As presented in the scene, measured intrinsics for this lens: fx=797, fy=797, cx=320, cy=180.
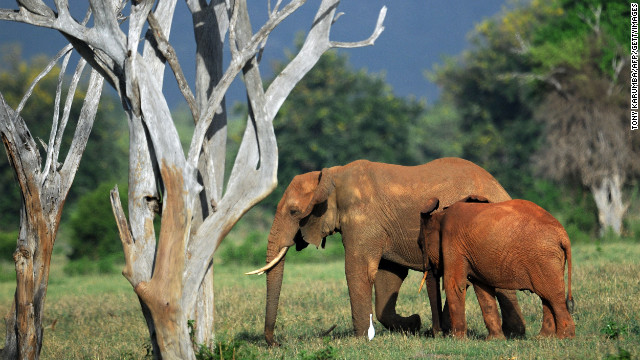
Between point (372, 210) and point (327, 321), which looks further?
point (327, 321)

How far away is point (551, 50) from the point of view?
99.7 ft

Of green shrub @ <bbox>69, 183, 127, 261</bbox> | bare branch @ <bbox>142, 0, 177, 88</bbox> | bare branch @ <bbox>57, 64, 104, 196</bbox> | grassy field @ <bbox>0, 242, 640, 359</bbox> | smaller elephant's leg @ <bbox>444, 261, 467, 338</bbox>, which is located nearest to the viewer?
bare branch @ <bbox>142, 0, 177, 88</bbox>

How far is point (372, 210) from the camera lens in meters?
11.5

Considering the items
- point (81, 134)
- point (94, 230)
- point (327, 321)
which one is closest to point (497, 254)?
point (327, 321)

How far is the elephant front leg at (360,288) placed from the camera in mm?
→ 11109

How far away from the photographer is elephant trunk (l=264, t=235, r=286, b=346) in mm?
10859

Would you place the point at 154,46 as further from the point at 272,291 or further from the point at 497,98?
the point at 497,98

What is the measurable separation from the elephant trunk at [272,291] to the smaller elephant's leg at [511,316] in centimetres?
309

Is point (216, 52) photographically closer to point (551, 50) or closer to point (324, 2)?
point (324, 2)

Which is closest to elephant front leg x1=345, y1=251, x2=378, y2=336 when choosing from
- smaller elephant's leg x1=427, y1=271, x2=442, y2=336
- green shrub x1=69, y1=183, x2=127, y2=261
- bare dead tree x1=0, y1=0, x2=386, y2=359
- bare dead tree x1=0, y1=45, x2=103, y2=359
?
smaller elephant's leg x1=427, y1=271, x2=442, y2=336

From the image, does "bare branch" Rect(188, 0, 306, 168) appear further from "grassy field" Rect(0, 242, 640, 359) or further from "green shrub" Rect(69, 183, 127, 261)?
"green shrub" Rect(69, 183, 127, 261)

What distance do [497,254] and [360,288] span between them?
2.25m

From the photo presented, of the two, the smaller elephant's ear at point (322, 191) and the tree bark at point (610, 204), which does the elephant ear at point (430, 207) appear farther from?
the tree bark at point (610, 204)

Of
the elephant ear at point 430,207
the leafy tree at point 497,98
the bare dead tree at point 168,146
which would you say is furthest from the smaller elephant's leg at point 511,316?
the leafy tree at point 497,98
